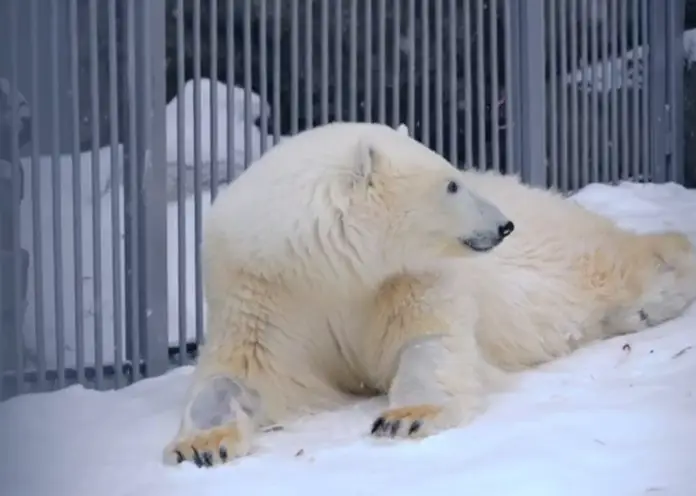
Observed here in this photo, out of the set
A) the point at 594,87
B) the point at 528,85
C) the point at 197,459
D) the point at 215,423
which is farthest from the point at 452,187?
the point at 594,87

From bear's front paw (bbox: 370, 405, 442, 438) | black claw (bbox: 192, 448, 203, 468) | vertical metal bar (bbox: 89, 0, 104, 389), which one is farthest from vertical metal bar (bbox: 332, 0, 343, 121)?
black claw (bbox: 192, 448, 203, 468)

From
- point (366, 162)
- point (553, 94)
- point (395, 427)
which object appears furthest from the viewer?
point (553, 94)

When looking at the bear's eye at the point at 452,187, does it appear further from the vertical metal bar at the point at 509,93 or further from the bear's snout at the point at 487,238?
the vertical metal bar at the point at 509,93

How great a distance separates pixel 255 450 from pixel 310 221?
1.78ft

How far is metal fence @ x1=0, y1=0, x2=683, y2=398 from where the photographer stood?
2.89 metres

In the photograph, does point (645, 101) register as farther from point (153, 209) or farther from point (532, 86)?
point (153, 209)

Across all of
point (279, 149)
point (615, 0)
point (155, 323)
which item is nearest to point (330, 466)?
point (279, 149)

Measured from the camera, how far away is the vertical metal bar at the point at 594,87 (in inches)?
163

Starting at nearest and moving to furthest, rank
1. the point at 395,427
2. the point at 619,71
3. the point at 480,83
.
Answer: the point at 395,427 → the point at 480,83 → the point at 619,71

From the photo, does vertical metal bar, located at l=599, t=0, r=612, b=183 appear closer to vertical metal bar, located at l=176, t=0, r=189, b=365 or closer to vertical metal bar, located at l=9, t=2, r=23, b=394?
vertical metal bar, located at l=176, t=0, r=189, b=365

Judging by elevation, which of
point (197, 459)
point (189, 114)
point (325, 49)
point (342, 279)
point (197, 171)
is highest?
point (325, 49)

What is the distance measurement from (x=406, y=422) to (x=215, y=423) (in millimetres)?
400

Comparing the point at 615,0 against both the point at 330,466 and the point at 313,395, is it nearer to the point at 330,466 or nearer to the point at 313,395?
the point at 313,395

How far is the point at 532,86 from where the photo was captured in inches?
154
